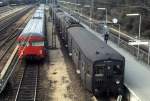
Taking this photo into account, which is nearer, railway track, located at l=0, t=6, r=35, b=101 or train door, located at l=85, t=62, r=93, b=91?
train door, located at l=85, t=62, r=93, b=91

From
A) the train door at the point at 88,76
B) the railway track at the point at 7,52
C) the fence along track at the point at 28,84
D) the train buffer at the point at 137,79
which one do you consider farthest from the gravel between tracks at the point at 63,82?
the train buffer at the point at 137,79

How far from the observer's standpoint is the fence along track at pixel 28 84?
2033 cm

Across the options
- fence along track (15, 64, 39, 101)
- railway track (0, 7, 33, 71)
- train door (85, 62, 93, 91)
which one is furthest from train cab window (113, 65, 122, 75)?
railway track (0, 7, 33, 71)

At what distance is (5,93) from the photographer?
21266mm

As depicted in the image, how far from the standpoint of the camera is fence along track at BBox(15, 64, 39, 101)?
20.3 meters

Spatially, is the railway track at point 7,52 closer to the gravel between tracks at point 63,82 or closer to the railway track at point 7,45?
the railway track at point 7,45

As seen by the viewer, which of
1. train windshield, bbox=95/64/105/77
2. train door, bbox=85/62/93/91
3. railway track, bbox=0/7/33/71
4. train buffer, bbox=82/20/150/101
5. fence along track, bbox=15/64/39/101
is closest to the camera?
train buffer, bbox=82/20/150/101

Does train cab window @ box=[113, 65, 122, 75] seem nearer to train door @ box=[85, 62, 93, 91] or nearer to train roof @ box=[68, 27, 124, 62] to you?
train roof @ box=[68, 27, 124, 62]

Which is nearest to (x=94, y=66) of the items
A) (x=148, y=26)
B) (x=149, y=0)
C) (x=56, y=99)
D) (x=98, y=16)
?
(x=56, y=99)

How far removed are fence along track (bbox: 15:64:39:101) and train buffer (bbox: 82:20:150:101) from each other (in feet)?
18.4

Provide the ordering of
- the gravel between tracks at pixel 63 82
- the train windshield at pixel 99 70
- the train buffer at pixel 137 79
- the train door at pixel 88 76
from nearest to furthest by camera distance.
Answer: the train buffer at pixel 137 79
the train windshield at pixel 99 70
the train door at pixel 88 76
the gravel between tracks at pixel 63 82

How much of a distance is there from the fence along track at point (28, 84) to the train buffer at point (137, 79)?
5621mm

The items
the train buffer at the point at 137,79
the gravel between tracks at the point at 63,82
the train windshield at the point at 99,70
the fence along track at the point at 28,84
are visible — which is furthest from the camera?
the gravel between tracks at the point at 63,82

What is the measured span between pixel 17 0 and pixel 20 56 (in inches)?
5410
